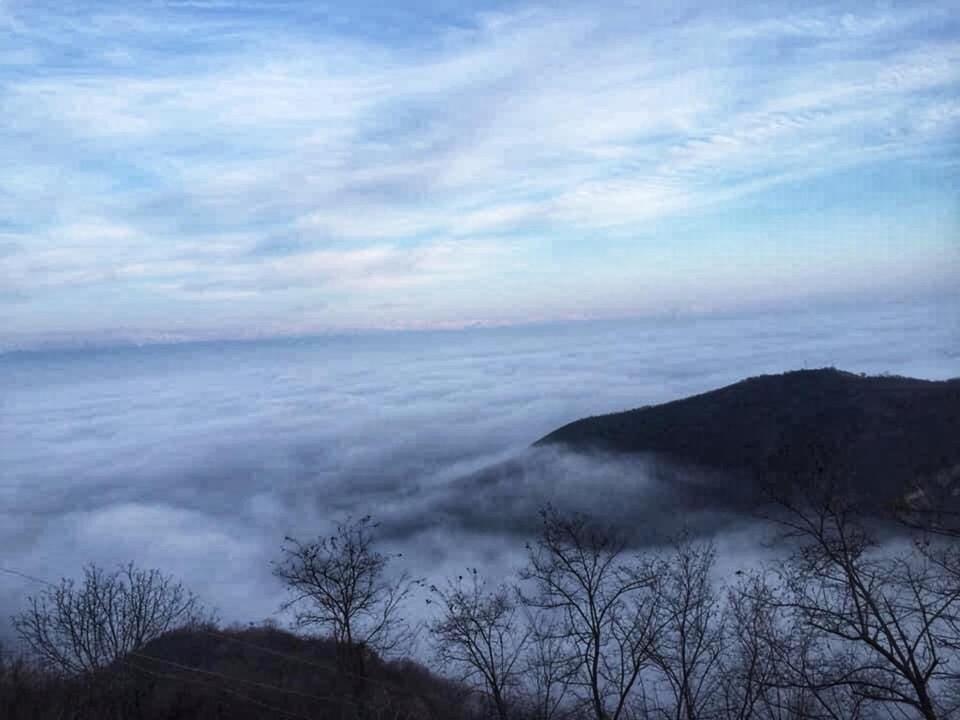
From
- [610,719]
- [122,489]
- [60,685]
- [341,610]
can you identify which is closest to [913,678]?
[610,719]

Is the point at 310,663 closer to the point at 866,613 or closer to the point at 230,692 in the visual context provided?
the point at 230,692

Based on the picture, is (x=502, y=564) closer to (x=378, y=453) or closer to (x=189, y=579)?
(x=189, y=579)

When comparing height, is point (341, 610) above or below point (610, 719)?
above

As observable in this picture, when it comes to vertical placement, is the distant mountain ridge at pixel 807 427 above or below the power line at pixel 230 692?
above

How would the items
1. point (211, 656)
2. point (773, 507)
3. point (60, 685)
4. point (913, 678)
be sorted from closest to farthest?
point (913, 678) < point (60, 685) < point (211, 656) < point (773, 507)

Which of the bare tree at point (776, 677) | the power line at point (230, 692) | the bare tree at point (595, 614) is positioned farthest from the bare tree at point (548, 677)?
the power line at point (230, 692)

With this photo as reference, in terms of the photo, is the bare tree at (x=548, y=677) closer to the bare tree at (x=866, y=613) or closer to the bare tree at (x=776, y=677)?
the bare tree at (x=776, y=677)

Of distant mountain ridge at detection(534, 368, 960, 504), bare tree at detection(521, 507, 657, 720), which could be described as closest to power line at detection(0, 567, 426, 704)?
bare tree at detection(521, 507, 657, 720)
